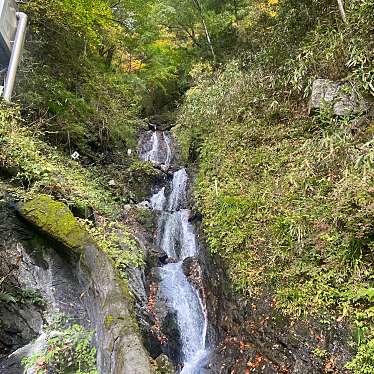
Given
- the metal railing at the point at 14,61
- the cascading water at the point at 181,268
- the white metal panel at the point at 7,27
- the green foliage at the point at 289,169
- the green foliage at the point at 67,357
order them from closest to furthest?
the green foliage at the point at 67,357, the green foliage at the point at 289,169, the white metal panel at the point at 7,27, the metal railing at the point at 14,61, the cascading water at the point at 181,268

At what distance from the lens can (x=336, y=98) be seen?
6.75m

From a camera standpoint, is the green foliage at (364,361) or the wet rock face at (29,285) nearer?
the green foliage at (364,361)

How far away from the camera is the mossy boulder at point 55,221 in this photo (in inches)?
200

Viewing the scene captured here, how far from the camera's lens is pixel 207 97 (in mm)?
10750

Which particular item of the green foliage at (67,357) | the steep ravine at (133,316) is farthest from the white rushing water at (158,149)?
the green foliage at (67,357)

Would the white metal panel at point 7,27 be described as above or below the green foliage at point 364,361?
above

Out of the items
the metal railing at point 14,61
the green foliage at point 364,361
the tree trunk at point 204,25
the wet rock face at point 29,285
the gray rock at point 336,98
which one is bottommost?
the green foliage at point 364,361

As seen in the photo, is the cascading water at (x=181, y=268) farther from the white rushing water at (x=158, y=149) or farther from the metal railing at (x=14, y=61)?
the metal railing at (x=14, y=61)

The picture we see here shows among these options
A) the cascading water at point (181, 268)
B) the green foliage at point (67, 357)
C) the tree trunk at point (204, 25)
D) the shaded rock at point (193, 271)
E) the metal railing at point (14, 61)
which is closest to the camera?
the green foliage at point (67, 357)

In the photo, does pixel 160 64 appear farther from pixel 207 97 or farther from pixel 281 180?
pixel 281 180

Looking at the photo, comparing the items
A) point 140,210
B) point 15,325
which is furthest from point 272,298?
point 140,210

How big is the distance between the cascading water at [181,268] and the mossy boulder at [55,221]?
3.58 meters

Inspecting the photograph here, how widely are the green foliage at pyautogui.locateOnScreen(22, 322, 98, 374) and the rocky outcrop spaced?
15 cm

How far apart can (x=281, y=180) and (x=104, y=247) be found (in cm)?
365
